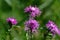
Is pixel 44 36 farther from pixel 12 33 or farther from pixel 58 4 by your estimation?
pixel 58 4

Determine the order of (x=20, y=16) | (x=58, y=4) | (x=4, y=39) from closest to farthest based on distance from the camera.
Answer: (x=4, y=39), (x=20, y=16), (x=58, y=4)

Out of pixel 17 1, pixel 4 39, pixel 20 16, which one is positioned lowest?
pixel 4 39

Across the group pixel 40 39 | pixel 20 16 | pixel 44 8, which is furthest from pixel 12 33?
pixel 44 8

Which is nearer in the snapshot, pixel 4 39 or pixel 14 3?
pixel 4 39

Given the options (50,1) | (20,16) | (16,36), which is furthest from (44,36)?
(50,1)

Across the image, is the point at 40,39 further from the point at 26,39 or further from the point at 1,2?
the point at 1,2

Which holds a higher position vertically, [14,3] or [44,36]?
[14,3]

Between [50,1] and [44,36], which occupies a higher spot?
[50,1]

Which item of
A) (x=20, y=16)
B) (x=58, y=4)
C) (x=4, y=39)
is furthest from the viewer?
(x=58, y=4)

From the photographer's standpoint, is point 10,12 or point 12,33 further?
point 10,12
